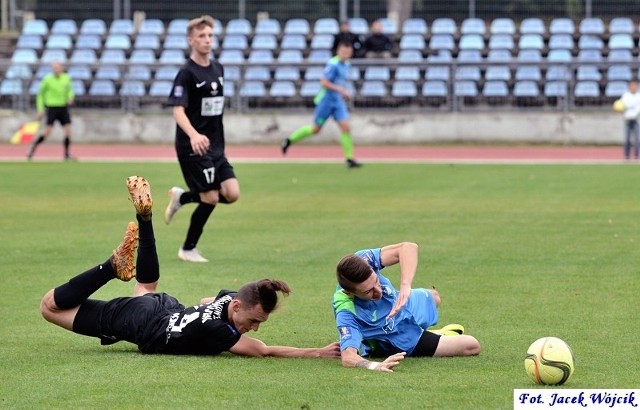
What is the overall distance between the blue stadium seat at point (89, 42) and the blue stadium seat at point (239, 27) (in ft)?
12.2

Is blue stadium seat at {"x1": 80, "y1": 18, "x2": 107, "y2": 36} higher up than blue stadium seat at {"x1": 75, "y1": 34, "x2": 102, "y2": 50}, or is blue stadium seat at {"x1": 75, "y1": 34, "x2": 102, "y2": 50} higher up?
blue stadium seat at {"x1": 80, "y1": 18, "x2": 107, "y2": 36}

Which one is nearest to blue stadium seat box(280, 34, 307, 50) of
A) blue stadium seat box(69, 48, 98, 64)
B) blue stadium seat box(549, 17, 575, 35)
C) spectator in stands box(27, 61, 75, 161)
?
blue stadium seat box(69, 48, 98, 64)

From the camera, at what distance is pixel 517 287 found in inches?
420

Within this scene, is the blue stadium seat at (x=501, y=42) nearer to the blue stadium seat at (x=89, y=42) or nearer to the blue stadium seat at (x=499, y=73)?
the blue stadium seat at (x=499, y=73)

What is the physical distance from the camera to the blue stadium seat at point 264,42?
34562mm

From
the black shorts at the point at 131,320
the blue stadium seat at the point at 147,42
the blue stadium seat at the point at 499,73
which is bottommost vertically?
the blue stadium seat at the point at 499,73

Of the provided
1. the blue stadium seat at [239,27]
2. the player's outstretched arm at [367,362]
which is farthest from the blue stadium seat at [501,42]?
the player's outstretched arm at [367,362]

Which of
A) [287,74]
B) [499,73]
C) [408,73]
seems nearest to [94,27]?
[287,74]

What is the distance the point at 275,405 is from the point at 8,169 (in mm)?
19317

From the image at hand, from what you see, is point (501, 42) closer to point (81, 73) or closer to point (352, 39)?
point (352, 39)

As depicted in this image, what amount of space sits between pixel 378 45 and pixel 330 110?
9.15 m

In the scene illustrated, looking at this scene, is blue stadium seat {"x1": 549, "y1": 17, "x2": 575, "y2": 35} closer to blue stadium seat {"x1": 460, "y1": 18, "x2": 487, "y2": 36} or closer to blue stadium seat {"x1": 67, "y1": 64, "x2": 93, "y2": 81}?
blue stadium seat {"x1": 460, "y1": 18, "x2": 487, "y2": 36}

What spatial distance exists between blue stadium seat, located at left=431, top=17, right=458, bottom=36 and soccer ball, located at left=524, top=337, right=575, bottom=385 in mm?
27892

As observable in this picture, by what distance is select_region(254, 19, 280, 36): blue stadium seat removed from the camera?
116 feet
